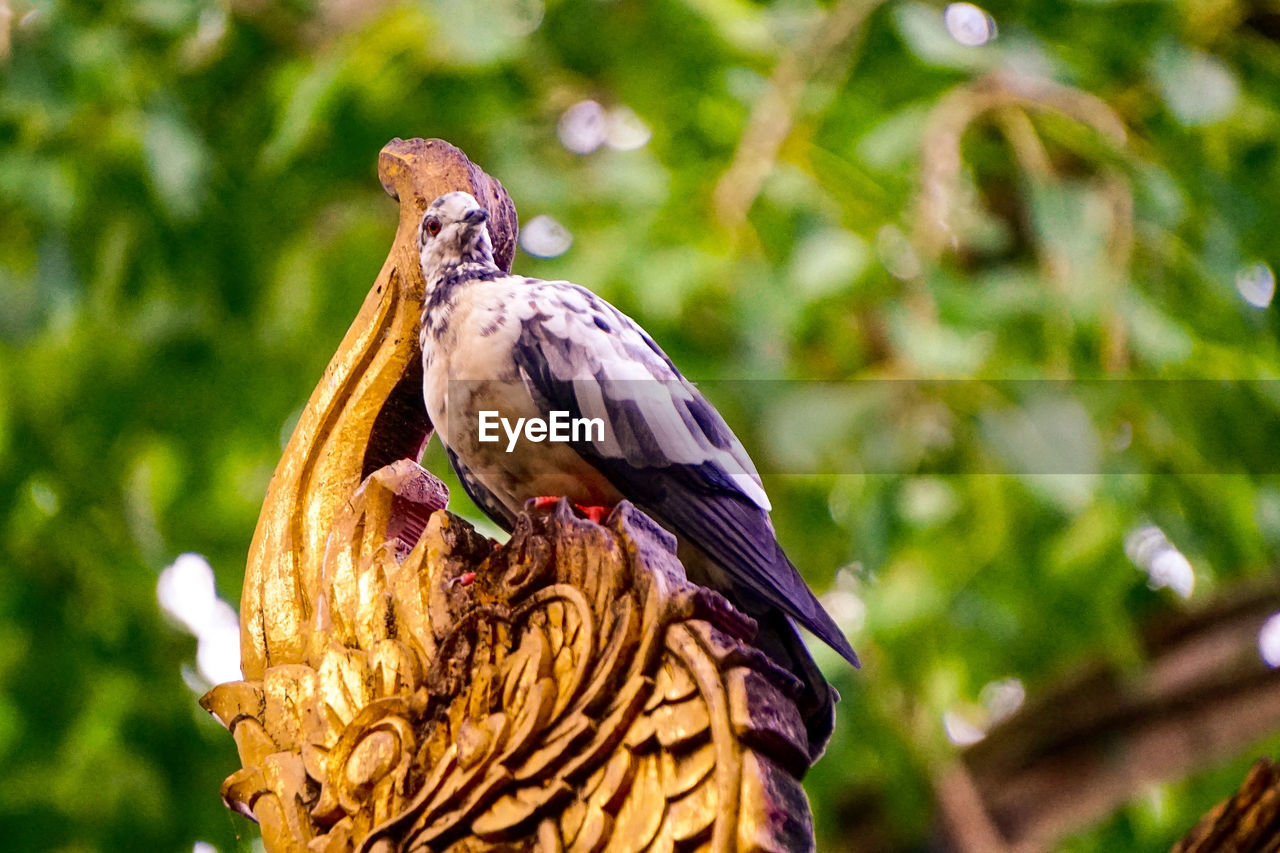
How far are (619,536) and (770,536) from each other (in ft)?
0.75

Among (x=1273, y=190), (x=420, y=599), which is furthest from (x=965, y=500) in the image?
(x=420, y=599)

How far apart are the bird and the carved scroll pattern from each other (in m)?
0.09

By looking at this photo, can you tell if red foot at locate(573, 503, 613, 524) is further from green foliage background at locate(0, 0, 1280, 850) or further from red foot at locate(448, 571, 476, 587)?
green foliage background at locate(0, 0, 1280, 850)

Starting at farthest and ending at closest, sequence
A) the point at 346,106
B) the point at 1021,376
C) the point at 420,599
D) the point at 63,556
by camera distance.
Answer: the point at 63,556, the point at 346,106, the point at 1021,376, the point at 420,599

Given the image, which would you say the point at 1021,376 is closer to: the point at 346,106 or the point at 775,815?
the point at 346,106

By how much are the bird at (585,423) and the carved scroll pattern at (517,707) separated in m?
0.09

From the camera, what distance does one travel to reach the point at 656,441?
114 centimetres

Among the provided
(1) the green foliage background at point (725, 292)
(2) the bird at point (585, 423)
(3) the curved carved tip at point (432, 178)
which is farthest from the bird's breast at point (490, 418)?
(1) the green foliage background at point (725, 292)

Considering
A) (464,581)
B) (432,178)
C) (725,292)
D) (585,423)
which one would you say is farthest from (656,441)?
(725,292)

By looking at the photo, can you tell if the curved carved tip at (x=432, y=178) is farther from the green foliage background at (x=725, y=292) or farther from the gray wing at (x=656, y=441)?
the green foliage background at (x=725, y=292)

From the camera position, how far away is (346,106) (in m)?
3.07

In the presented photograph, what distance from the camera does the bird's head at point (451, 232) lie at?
1181 millimetres

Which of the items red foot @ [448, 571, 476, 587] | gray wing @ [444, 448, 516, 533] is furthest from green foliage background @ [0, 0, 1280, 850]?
red foot @ [448, 571, 476, 587]

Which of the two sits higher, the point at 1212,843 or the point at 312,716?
the point at 312,716
